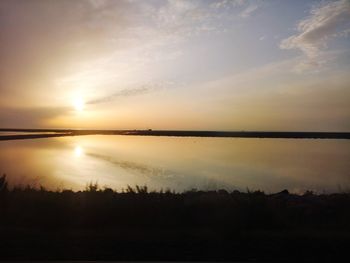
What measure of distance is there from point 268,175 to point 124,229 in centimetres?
1792

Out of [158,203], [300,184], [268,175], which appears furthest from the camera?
[268,175]

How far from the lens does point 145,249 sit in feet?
25.3

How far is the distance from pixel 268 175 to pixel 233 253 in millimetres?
18799

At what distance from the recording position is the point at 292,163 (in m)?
33.1

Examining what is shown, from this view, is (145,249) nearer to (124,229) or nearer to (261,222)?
(124,229)

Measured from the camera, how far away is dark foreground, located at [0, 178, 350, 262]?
749 cm

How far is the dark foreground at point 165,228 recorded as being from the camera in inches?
295

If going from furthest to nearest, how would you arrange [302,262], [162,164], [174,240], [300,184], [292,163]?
[292,163] < [162,164] < [300,184] < [174,240] < [302,262]

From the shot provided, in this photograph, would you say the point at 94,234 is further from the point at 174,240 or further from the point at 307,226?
the point at 307,226

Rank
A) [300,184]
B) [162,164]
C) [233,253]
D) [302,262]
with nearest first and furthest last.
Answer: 1. [302,262]
2. [233,253]
3. [300,184]
4. [162,164]

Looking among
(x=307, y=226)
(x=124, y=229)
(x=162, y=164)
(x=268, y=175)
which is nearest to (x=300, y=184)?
(x=268, y=175)

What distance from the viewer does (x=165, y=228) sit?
30.6 ft

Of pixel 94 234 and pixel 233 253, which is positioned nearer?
pixel 233 253

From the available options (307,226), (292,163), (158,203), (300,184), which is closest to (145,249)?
(158,203)
